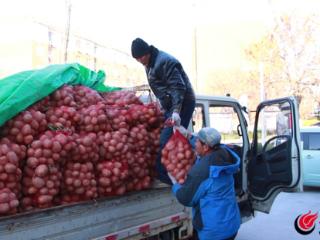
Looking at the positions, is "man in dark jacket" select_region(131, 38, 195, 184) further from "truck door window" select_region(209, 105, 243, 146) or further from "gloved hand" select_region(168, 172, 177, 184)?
"truck door window" select_region(209, 105, 243, 146)

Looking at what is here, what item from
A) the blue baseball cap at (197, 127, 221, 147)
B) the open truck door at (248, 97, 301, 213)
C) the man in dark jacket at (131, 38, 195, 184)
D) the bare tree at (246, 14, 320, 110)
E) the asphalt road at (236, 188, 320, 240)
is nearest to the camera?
the blue baseball cap at (197, 127, 221, 147)

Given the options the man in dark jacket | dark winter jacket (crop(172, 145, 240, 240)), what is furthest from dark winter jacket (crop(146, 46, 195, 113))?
dark winter jacket (crop(172, 145, 240, 240))

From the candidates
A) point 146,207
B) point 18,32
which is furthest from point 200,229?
point 18,32

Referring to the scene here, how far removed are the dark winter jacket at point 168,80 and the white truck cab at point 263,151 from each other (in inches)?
42.8

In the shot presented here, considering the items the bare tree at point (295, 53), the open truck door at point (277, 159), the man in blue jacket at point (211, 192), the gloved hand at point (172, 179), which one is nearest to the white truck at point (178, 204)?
the open truck door at point (277, 159)

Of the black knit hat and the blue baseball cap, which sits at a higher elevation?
the black knit hat

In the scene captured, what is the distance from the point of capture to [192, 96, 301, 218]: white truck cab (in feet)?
20.1

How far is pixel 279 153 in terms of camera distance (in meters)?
6.29

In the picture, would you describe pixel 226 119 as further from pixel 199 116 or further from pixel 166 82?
pixel 166 82

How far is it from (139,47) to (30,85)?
1.35 metres

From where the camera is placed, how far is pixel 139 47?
4.86 m

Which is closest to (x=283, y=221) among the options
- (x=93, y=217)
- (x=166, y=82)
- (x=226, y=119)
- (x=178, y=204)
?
(x=226, y=119)

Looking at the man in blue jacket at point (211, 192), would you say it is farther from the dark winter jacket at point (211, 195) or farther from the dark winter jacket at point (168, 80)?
the dark winter jacket at point (168, 80)

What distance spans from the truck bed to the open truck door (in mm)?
1953
